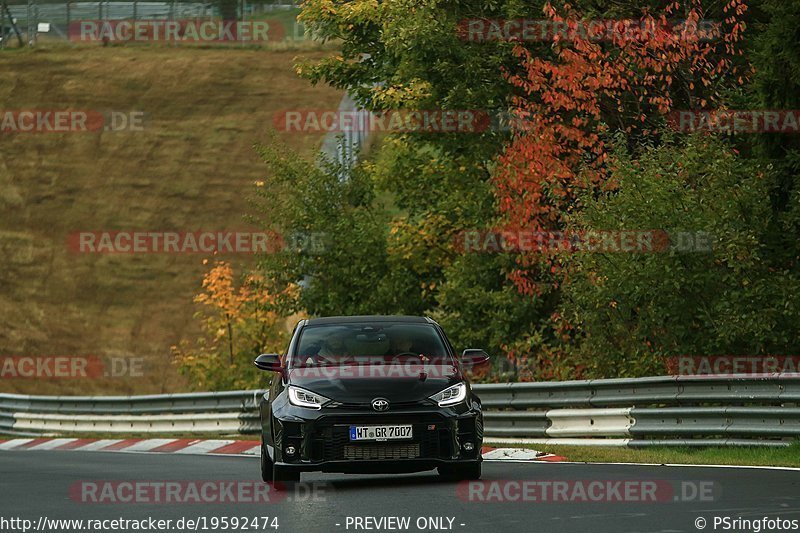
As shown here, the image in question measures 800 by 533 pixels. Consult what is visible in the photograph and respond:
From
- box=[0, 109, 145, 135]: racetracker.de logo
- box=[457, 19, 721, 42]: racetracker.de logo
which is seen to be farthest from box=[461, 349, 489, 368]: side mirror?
box=[0, 109, 145, 135]: racetracker.de logo

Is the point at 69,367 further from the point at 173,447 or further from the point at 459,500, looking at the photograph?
the point at 459,500

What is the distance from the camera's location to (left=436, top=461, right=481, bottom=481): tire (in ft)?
49.9

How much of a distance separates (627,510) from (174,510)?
3497mm

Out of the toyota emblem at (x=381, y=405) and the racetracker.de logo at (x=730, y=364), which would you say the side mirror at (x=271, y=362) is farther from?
the racetracker.de logo at (x=730, y=364)

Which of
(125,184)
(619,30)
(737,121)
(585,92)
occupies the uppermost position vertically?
(619,30)

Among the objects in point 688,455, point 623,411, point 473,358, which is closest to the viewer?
point 473,358

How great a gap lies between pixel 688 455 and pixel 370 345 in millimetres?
3981

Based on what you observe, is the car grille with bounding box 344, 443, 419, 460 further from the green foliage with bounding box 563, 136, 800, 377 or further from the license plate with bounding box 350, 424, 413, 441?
the green foliage with bounding box 563, 136, 800, 377

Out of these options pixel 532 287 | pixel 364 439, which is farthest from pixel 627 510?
pixel 532 287

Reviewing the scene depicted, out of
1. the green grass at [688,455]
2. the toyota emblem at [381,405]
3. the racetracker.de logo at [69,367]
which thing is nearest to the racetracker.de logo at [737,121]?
the green grass at [688,455]

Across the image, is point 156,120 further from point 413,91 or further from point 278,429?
point 278,429

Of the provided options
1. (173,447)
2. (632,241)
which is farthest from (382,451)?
(173,447)

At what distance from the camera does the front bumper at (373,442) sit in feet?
48.3

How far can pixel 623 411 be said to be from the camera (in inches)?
788
